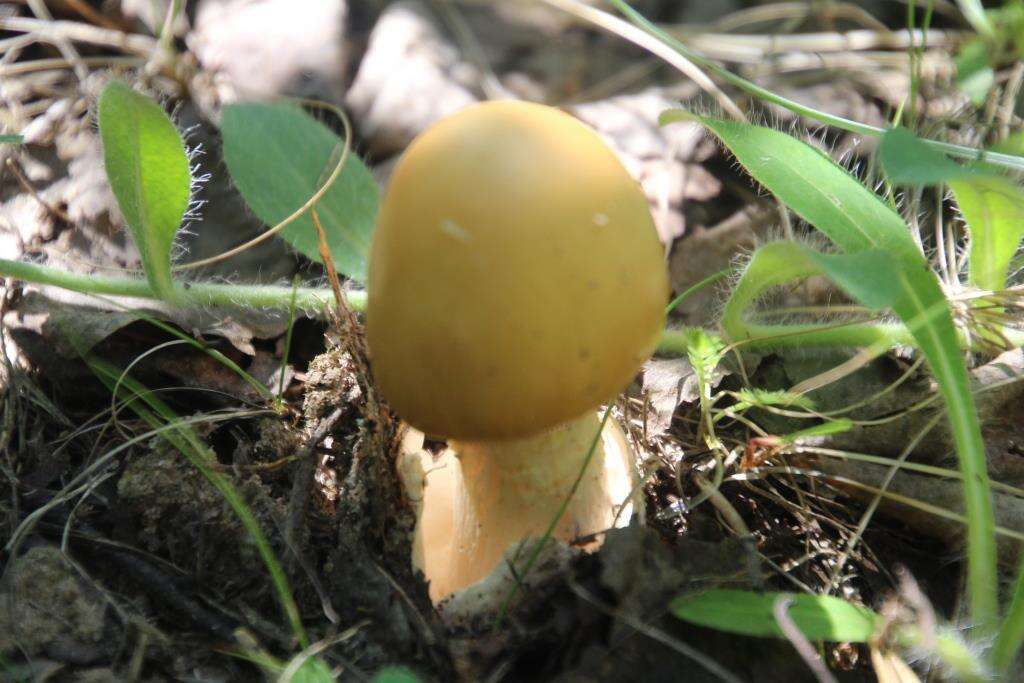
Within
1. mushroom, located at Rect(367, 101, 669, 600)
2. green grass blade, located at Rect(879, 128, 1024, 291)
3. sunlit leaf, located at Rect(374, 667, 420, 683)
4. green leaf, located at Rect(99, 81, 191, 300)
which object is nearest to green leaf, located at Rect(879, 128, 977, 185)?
green grass blade, located at Rect(879, 128, 1024, 291)

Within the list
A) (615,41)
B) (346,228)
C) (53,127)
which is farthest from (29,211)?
(615,41)

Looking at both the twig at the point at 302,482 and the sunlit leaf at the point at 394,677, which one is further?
the twig at the point at 302,482

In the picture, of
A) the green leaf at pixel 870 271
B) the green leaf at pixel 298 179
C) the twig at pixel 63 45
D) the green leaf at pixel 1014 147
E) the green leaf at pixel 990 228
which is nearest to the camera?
the green leaf at pixel 870 271

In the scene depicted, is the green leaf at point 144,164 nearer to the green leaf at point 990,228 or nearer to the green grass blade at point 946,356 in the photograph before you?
the green grass blade at point 946,356

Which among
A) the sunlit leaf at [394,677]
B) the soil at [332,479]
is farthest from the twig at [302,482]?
the sunlit leaf at [394,677]

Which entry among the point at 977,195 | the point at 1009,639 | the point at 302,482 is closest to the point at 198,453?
the point at 302,482

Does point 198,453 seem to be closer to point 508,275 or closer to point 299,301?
point 299,301

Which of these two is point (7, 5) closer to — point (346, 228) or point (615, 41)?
point (346, 228)
